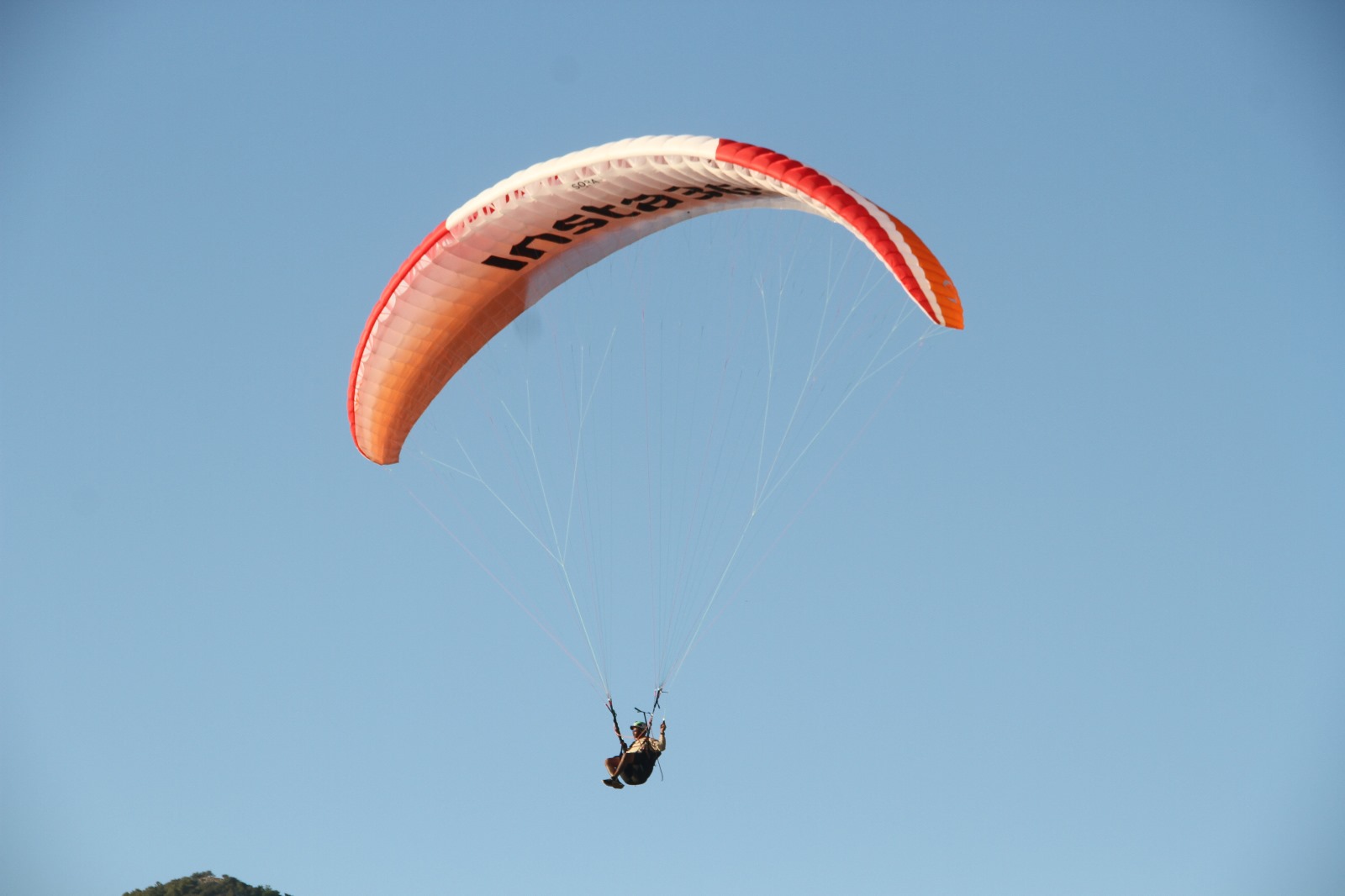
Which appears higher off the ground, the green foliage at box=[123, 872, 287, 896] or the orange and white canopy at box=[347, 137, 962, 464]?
the orange and white canopy at box=[347, 137, 962, 464]

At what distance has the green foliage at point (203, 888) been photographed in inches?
1553

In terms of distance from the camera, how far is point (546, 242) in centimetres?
2344

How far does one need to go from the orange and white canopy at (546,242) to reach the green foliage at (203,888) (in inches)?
691

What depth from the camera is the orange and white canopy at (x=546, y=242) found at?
66.3 feet

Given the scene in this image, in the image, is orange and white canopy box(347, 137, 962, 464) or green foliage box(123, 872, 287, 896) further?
green foliage box(123, 872, 287, 896)

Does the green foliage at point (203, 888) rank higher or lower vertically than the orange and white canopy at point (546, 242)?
lower

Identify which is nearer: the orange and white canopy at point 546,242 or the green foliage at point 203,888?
the orange and white canopy at point 546,242

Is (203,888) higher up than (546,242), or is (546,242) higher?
(546,242)

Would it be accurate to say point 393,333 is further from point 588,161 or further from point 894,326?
point 894,326

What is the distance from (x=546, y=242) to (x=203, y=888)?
21.3 m

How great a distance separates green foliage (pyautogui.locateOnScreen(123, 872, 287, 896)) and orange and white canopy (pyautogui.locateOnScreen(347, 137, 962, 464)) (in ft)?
57.6

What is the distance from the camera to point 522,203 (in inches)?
893

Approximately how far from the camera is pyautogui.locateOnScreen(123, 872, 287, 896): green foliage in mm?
39438

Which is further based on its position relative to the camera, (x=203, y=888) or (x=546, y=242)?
(x=203, y=888)
